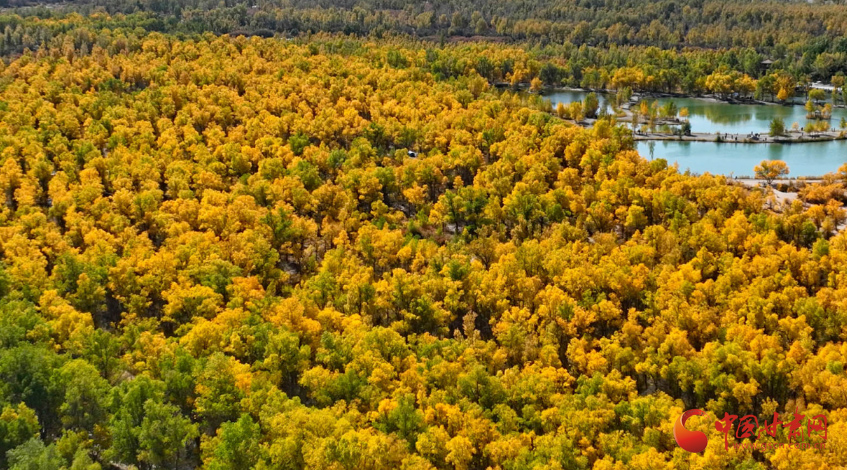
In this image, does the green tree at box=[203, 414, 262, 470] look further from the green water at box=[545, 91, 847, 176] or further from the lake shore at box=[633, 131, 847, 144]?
the lake shore at box=[633, 131, 847, 144]

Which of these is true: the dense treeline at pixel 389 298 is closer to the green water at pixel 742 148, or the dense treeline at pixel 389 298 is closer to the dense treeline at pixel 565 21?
the green water at pixel 742 148

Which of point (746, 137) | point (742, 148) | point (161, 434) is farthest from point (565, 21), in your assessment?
point (161, 434)

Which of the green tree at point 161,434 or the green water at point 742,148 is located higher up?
the green water at point 742,148

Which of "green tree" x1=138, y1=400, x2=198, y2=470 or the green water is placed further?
A: the green water

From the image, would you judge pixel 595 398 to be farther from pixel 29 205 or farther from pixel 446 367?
pixel 29 205

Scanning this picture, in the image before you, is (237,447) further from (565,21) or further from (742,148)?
(565,21)


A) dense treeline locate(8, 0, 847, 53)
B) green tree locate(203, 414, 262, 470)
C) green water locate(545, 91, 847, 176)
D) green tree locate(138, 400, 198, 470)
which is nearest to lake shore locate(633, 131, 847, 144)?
green water locate(545, 91, 847, 176)

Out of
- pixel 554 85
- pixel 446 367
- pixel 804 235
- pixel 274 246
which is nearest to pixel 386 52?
pixel 554 85

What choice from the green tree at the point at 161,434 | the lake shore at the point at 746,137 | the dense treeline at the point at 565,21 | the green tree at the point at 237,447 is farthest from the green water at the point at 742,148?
the green tree at the point at 161,434
